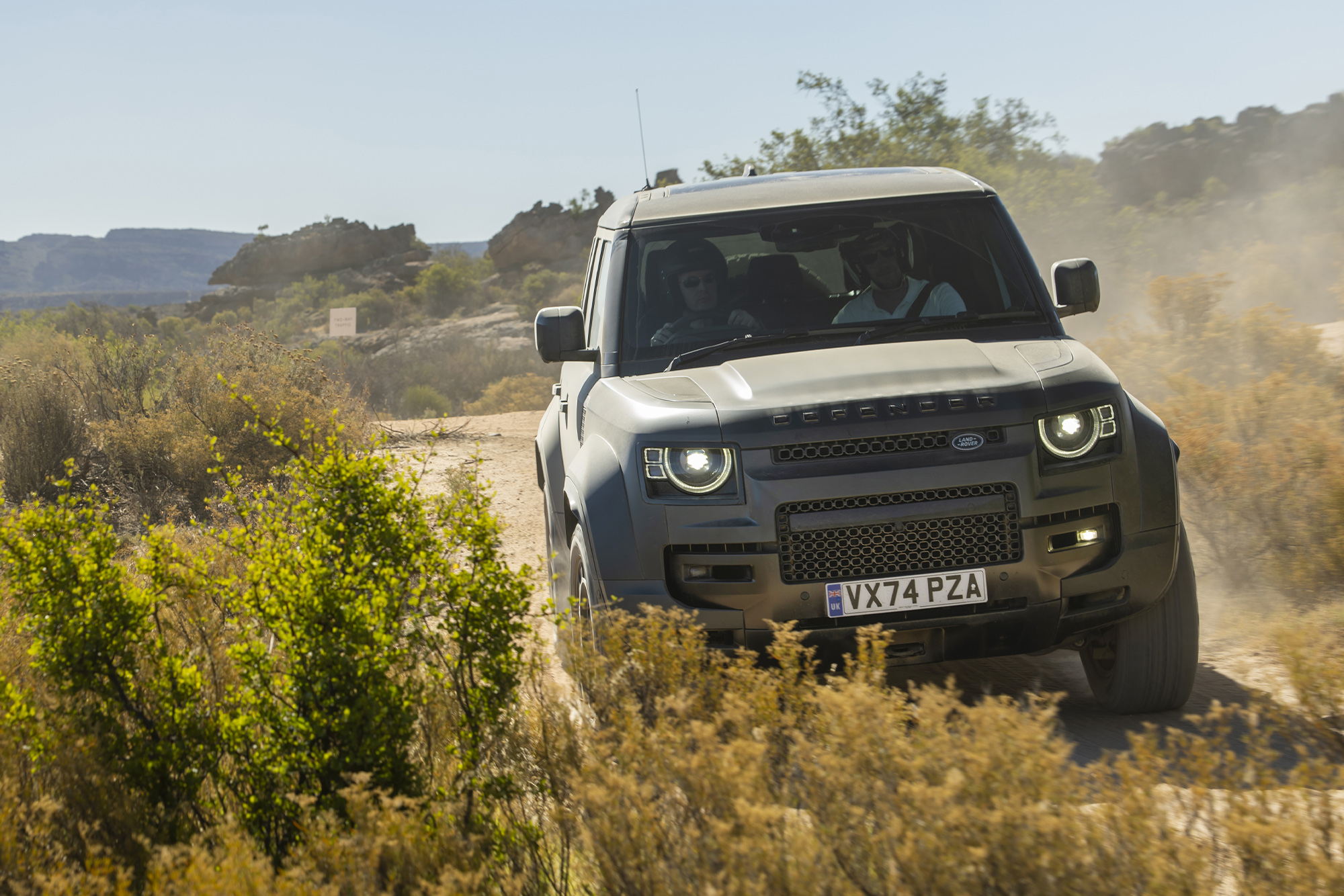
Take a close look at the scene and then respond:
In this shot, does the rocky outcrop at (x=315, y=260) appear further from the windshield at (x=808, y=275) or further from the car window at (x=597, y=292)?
the windshield at (x=808, y=275)

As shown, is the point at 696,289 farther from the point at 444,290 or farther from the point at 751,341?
the point at 444,290

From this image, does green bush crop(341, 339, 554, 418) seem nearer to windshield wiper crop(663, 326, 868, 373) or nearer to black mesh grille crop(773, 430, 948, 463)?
windshield wiper crop(663, 326, 868, 373)

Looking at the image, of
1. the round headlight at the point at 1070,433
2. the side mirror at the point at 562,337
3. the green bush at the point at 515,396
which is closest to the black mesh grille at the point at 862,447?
the round headlight at the point at 1070,433

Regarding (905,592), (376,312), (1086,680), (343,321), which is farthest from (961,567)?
(376,312)

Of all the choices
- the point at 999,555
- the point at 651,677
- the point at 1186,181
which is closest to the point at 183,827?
the point at 651,677

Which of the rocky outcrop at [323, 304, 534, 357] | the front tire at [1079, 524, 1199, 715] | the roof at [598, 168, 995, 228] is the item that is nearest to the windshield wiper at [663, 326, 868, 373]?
the roof at [598, 168, 995, 228]

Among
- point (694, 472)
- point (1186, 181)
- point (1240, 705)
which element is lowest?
point (1240, 705)

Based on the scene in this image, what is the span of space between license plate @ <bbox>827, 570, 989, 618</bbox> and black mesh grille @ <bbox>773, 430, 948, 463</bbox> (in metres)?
0.38

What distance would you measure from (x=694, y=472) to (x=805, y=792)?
1278 millimetres

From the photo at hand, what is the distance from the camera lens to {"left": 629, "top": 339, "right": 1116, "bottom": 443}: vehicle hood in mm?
3135

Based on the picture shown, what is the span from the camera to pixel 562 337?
14.1ft

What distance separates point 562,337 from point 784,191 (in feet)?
3.83

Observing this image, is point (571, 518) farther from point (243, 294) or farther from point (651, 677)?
point (243, 294)

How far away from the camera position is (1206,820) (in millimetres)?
2086
